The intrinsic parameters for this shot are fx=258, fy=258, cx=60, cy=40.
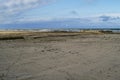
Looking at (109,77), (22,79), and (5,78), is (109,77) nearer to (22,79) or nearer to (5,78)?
(22,79)

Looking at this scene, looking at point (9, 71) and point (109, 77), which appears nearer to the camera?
point (109, 77)

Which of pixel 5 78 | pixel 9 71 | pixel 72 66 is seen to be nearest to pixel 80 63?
pixel 72 66

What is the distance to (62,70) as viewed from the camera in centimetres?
1126

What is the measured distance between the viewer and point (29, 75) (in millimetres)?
10227

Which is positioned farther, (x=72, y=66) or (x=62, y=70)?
(x=72, y=66)

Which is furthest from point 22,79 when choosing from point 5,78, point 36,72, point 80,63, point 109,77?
point 80,63

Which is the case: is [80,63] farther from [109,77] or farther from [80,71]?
[109,77]

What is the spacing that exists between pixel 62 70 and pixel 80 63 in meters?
2.01

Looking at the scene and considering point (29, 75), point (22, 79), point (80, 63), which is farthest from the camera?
point (80, 63)

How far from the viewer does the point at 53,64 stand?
503 inches

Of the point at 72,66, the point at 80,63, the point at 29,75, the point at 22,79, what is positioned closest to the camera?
the point at 22,79

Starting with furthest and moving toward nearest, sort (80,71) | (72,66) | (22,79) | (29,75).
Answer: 1. (72,66)
2. (80,71)
3. (29,75)
4. (22,79)

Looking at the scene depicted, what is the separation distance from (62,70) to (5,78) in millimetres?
2681

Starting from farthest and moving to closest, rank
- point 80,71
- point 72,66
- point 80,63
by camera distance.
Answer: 1. point 80,63
2. point 72,66
3. point 80,71
